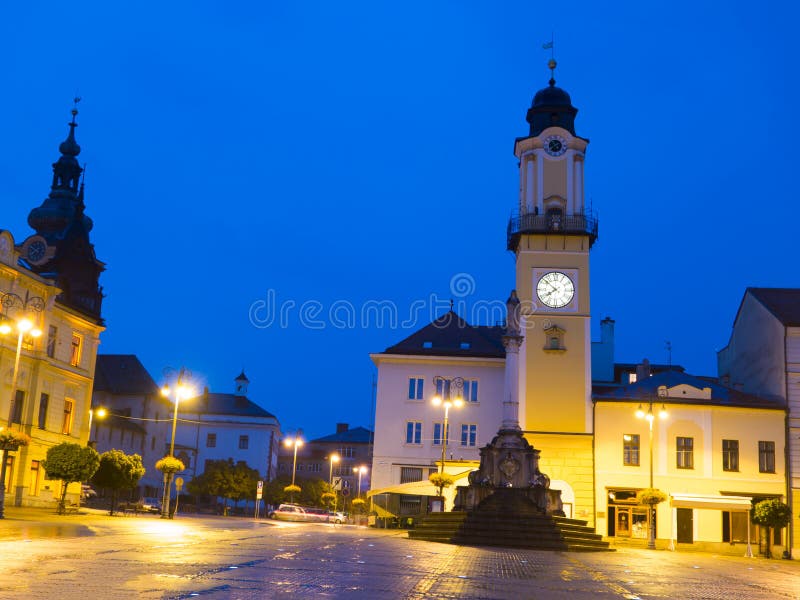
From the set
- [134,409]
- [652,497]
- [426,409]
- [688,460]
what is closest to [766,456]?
[688,460]

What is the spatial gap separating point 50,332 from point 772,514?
37116 millimetres

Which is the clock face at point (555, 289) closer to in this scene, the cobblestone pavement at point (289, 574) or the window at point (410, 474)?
the window at point (410, 474)

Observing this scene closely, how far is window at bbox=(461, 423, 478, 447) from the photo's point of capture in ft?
193

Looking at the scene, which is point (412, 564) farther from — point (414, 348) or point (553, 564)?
point (414, 348)

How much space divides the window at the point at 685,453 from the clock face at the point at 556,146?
18.0 m

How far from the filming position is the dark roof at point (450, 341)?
60.6 m

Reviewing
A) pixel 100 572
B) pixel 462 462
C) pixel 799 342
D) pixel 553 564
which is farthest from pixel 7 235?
pixel 799 342

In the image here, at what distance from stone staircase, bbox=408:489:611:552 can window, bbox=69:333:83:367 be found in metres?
26.0

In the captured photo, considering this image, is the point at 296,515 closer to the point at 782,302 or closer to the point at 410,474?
the point at 410,474

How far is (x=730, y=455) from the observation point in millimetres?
47125

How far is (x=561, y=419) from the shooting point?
49062mm

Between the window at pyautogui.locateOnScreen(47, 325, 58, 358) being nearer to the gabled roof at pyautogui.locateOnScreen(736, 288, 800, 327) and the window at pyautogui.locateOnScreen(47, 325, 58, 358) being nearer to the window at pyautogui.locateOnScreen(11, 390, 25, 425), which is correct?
the window at pyautogui.locateOnScreen(11, 390, 25, 425)

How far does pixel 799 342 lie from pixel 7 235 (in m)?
39.2

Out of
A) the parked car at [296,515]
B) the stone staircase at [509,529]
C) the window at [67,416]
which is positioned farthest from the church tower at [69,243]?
the stone staircase at [509,529]
